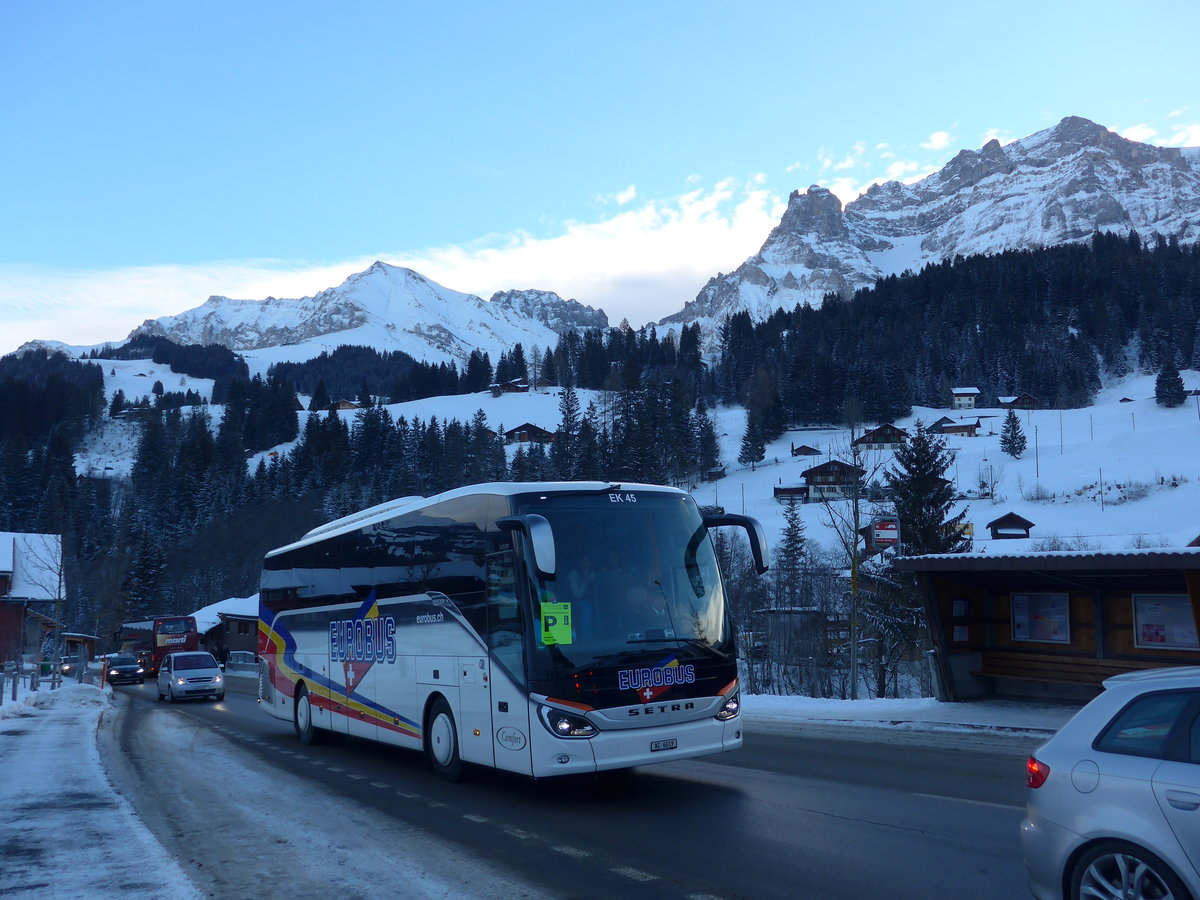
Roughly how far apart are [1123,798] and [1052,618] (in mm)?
13549

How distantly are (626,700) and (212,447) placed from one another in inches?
5569

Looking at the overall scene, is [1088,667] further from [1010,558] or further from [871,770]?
[871,770]

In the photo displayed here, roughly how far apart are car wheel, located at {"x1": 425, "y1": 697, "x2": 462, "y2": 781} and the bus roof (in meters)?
2.51

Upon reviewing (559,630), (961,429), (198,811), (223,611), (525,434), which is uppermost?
(525,434)

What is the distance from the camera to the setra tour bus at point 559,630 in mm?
9172

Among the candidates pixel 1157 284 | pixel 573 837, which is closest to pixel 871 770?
pixel 573 837

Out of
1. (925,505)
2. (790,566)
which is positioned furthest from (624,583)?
(790,566)

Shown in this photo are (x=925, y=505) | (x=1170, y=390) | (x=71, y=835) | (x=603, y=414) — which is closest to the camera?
(x=71, y=835)

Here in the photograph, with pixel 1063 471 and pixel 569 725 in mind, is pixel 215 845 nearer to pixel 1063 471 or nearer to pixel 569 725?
pixel 569 725

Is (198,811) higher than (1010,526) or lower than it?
lower

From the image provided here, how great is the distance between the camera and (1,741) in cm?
1572

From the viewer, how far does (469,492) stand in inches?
430

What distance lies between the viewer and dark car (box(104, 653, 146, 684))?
48.4 m

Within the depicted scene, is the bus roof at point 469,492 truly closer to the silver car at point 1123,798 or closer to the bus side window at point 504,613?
the bus side window at point 504,613
